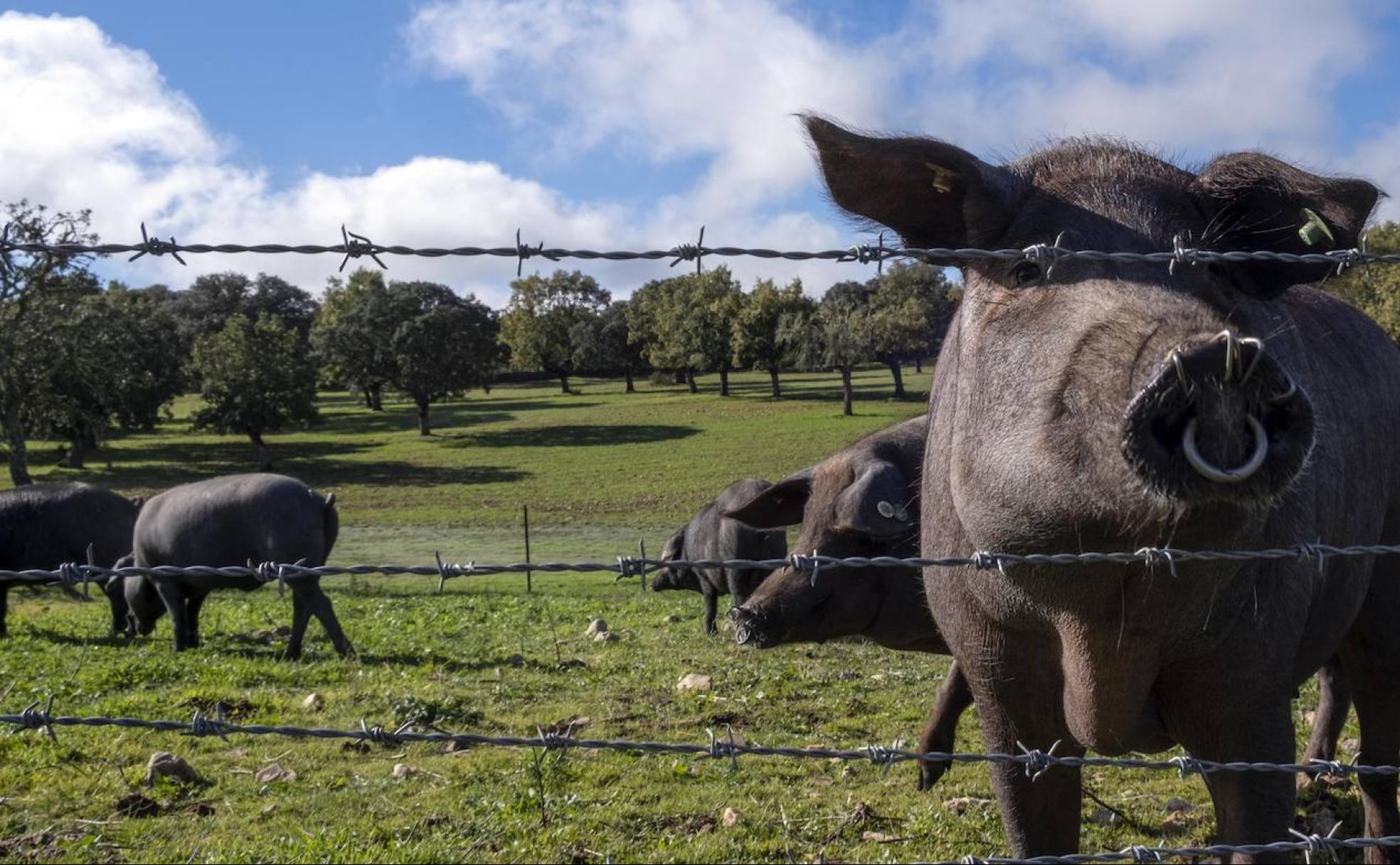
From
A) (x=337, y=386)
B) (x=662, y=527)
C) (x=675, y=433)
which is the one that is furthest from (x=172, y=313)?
(x=337, y=386)

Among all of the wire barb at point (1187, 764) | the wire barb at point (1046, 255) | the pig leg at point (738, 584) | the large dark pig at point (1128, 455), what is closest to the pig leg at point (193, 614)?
the pig leg at point (738, 584)

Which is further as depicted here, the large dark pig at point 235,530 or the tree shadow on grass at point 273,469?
the tree shadow on grass at point 273,469

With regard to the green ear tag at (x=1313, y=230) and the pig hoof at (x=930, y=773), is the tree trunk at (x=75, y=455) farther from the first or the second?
the green ear tag at (x=1313, y=230)

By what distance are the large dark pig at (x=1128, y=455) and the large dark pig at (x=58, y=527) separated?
15136 millimetres

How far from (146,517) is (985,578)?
13.4 meters

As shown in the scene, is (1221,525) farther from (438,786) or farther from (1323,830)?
(438,786)

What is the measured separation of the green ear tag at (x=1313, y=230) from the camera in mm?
3268

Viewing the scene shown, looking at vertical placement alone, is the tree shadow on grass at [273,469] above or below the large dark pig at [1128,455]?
below

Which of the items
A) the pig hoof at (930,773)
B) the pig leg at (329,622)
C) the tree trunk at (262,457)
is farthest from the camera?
the tree trunk at (262,457)

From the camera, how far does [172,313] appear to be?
1502cm

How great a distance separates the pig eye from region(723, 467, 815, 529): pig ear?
14.0 ft

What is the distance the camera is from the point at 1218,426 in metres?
2.43

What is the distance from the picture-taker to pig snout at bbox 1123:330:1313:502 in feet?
7.76

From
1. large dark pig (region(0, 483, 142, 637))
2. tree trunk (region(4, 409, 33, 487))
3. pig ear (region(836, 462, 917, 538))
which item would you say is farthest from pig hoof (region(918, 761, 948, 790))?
tree trunk (region(4, 409, 33, 487))
